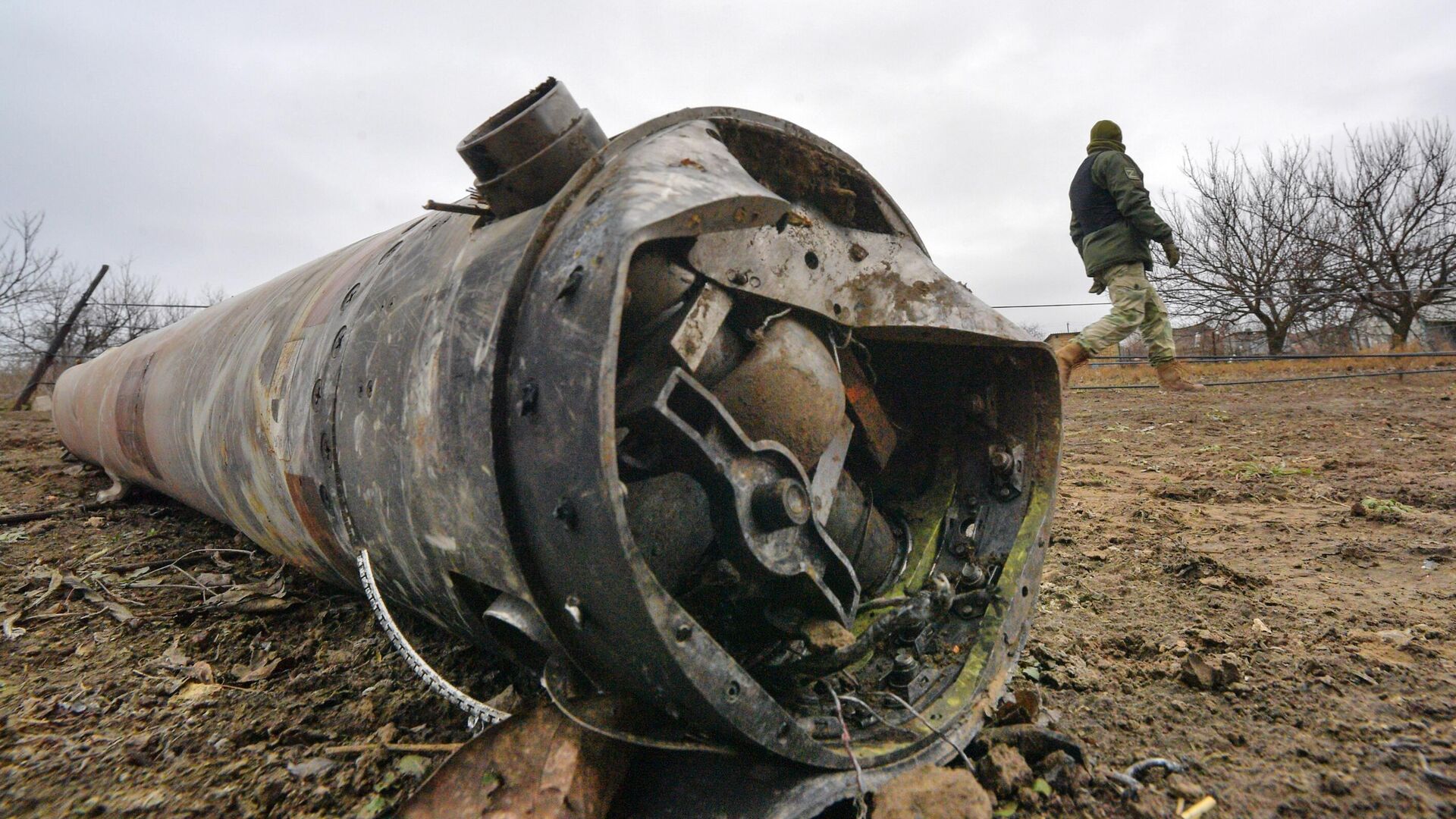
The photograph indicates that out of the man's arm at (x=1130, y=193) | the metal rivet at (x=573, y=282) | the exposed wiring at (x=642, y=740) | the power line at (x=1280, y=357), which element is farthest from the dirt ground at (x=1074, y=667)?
the power line at (x=1280, y=357)

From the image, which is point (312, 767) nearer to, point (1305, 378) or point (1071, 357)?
point (1071, 357)

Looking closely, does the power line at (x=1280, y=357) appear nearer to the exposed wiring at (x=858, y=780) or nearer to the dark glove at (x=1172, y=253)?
the dark glove at (x=1172, y=253)

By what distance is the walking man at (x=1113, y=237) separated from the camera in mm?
4953

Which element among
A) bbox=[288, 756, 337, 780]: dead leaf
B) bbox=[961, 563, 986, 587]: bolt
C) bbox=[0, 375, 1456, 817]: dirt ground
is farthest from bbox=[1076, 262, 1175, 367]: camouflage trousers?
bbox=[288, 756, 337, 780]: dead leaf

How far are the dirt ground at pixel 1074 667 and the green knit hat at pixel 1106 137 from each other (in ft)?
8.27

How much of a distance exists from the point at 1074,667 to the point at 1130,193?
3.93m

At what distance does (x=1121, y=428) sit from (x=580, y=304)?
7.77m

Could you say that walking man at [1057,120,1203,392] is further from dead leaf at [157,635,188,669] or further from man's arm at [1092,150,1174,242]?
dead leaf at [157,635,188,669]

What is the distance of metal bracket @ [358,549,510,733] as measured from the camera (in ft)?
4.67

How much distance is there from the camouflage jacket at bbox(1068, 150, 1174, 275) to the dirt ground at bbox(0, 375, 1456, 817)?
1790mm

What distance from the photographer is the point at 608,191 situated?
3.95 feet

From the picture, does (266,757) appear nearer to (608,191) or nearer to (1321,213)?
(608,191)

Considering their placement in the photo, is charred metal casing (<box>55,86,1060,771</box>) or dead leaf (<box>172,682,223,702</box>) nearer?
charred metal casing (<box>55,86,1060,771</box>)

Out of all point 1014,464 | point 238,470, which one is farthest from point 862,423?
point 238,470
